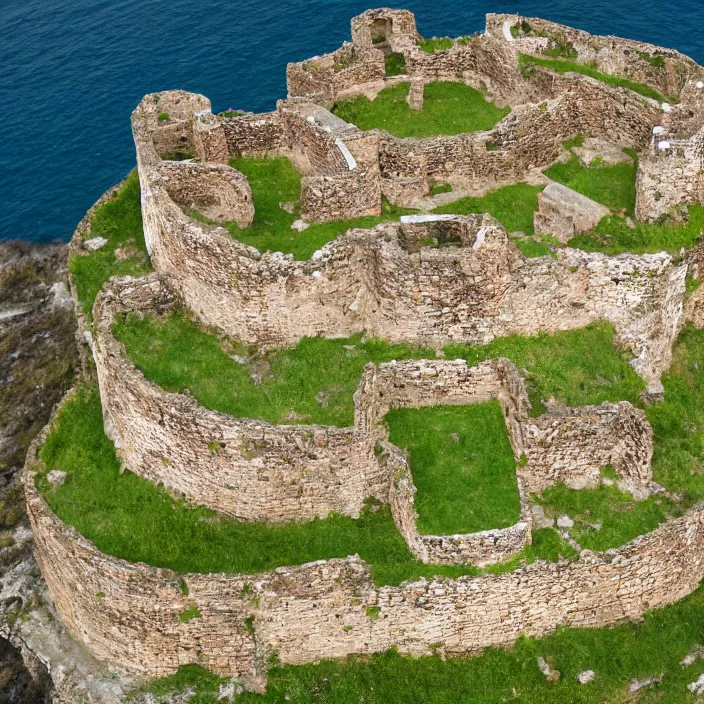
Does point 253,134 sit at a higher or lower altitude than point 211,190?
higher

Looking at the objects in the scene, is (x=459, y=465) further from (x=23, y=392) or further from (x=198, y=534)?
(x=23, y=392)

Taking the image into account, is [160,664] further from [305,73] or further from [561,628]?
[305,73]

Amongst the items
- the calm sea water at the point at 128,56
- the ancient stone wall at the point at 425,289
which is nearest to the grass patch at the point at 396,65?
the ancient stone wall at the point at 425,289

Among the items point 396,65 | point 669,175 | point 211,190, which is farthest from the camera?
point 396,65

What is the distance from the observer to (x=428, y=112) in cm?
4509

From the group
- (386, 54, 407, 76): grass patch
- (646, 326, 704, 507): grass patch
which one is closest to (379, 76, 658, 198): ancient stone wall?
(386, 54, 407, 76): grass patch

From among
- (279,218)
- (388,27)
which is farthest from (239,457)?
(388,27)

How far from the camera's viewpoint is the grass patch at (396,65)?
47.2 meters

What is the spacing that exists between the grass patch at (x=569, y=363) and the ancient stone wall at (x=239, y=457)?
5204 millimetres

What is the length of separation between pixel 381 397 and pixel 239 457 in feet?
16.6

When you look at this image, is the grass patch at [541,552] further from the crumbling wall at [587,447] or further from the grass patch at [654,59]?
the grass patch at [654,59]

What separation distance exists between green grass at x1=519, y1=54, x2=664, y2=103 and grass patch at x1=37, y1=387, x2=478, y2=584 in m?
20.3

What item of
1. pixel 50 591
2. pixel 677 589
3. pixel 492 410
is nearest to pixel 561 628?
pixel 677 589

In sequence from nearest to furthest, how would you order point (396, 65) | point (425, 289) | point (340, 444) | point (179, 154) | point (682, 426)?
point (340, 444) → point (425, 289) → point (682, 426) → point (179, 154) → point (396, 65)
